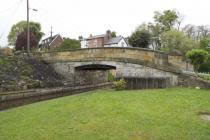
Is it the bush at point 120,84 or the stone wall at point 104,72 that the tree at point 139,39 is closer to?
the stone wall at point 104,72

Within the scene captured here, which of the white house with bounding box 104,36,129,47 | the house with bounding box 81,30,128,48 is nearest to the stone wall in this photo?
the white house with bounding box 104,36,129,47

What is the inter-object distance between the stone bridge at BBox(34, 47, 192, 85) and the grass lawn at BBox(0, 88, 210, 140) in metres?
6.14

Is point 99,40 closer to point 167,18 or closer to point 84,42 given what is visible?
point 84,42

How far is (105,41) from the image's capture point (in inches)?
1951

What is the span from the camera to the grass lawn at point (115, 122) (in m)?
5.38

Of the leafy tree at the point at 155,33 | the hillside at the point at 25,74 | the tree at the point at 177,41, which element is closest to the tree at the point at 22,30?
the leafy tree at the point at 155,33

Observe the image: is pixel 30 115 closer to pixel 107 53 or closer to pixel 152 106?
pixel 152 106

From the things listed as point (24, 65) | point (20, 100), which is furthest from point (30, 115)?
point (24, 65)

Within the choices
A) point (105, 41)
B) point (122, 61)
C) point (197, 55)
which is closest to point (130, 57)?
point (122, 61)

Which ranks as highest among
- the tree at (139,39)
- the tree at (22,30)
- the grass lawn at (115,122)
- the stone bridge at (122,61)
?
the tree at (22,30)

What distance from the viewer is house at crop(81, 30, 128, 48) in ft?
151

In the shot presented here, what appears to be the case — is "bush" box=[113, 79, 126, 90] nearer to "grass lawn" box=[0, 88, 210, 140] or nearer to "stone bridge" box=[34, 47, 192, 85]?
"stone bridge" box=[34, 47, 192, 85]

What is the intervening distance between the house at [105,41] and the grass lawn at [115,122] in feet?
123

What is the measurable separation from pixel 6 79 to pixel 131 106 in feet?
32.2
